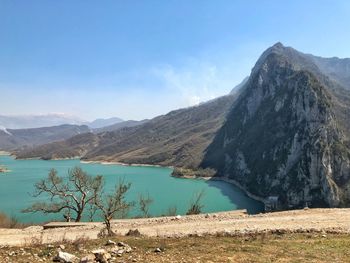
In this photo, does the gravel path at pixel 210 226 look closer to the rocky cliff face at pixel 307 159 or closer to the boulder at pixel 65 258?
the boulder at pixel 65 258

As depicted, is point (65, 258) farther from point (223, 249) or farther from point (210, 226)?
point (210, 226)

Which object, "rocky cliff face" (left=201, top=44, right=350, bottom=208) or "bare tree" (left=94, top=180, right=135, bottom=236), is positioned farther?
"rocky cliff face" (left=201, top=44, right=350, bottom=208)

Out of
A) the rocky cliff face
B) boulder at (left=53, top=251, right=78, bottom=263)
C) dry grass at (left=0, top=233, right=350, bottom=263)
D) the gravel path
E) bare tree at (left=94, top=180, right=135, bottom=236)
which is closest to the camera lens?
boulder at (left=53, top=251, right=78, bottom=263)

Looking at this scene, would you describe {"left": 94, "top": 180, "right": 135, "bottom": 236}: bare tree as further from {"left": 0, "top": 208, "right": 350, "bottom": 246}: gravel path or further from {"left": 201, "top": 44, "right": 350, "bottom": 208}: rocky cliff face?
{"left": 201, "top": 44, "right": 350, "bottom": 208}: rocky cliff face

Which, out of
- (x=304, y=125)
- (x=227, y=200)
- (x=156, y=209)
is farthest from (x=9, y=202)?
(x=304, y=125)

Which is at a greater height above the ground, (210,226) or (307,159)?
(307,159)

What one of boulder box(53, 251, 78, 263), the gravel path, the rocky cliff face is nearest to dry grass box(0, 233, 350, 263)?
boulder box(53, 251, 78, 263)

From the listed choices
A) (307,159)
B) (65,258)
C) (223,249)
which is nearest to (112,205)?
(223,249)
